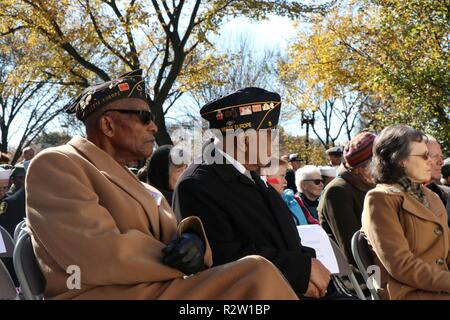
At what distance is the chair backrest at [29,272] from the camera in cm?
293

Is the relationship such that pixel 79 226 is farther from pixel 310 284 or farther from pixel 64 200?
pixel 310 284

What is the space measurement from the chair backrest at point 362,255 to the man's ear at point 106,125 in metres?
1.84

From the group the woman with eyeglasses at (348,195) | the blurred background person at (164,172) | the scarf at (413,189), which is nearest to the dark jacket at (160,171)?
the blurred background person at (164,172)

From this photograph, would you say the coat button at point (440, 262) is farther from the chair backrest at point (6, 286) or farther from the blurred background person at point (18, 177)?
the blurred background person at point (18, 177)

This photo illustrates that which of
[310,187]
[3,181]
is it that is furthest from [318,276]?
[310,187]

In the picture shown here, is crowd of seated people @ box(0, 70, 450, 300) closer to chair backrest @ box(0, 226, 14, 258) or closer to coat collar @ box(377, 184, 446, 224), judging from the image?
coat collar @ box(377, 184, 446, 224)

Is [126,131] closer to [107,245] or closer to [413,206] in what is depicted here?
[107,245]

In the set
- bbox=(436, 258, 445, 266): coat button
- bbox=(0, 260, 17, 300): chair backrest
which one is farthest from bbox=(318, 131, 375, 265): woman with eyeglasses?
bbox=(0, 260, 17, 300): chair backrest

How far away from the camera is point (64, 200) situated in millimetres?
2672

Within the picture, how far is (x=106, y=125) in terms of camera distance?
3305 millimetres

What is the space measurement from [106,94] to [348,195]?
256cm

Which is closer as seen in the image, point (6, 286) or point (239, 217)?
point (6, 286)

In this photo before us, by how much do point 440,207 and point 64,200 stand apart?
2.77 metres
